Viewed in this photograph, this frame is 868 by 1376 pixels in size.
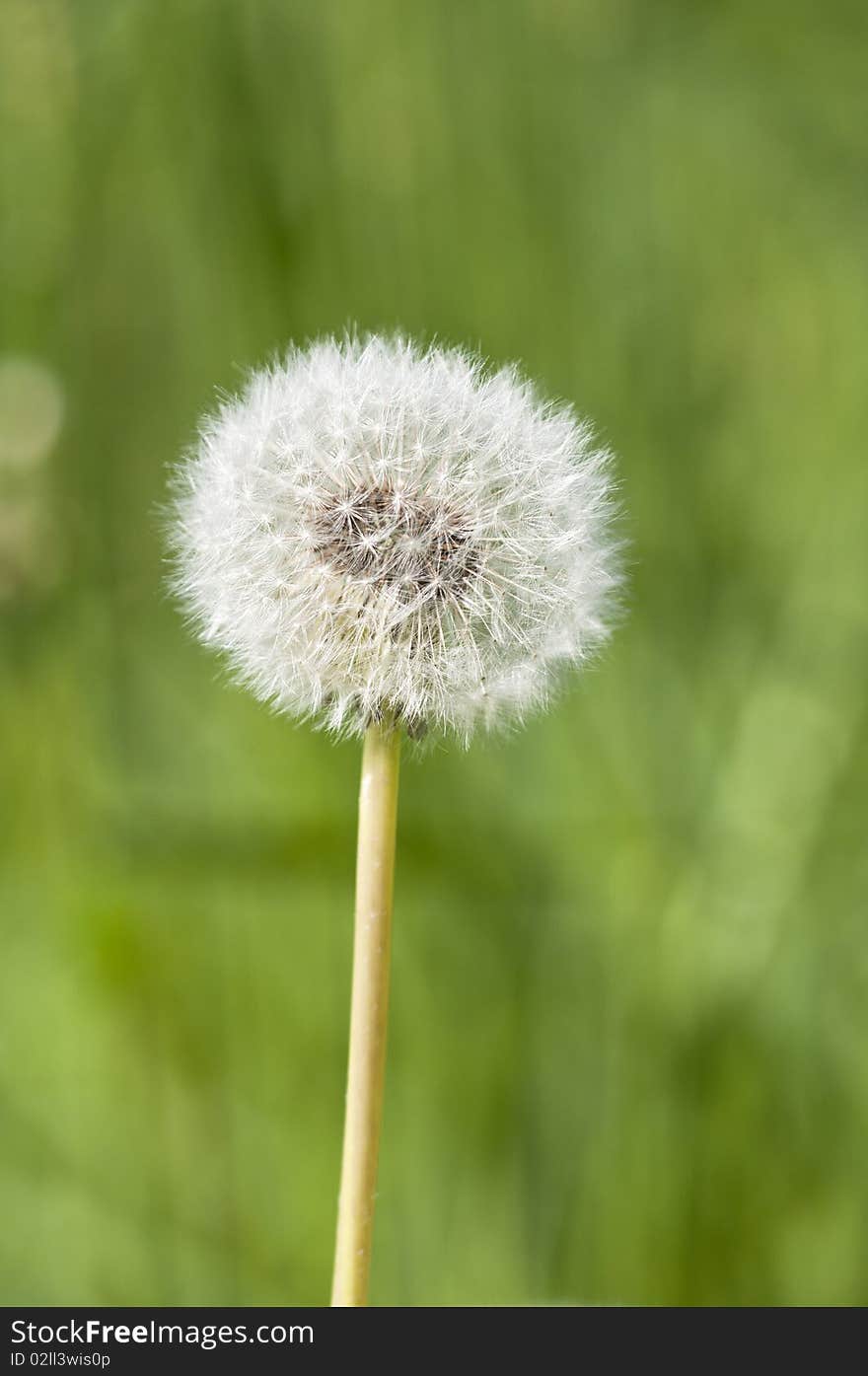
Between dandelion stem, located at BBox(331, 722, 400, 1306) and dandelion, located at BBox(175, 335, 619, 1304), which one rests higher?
dandelion, located at BBox(175, 335, 619, 1304)

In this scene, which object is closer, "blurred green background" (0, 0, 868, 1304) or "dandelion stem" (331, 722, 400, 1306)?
"dandelion stem" (331, 722, 400, 1306)

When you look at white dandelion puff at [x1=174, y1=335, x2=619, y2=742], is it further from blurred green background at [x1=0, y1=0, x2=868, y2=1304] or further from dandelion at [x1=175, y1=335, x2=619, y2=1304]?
blurred green background at [x1=0, y1=0, x2=868, y2=1304]

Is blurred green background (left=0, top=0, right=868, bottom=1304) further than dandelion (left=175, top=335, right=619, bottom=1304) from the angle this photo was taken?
Yes

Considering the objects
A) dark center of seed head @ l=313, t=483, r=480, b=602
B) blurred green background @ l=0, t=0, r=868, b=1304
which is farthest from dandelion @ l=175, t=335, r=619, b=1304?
blurred green background @ l=0, t=0, r=868, b=1304

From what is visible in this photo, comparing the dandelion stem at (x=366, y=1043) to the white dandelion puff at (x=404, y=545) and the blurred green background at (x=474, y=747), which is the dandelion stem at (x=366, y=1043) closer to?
the white dandelion puff at (x=404, y=545)

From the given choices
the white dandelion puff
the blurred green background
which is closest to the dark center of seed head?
the white dandelion puff

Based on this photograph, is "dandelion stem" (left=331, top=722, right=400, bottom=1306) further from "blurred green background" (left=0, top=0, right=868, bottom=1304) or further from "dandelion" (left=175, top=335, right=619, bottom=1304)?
"blurred green background" (left=0, top=0, right=868, bottom=1304)
